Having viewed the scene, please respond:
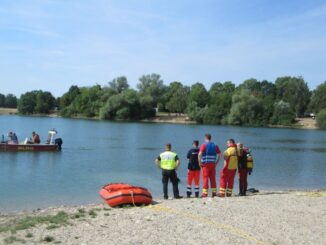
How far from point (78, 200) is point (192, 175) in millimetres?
5038

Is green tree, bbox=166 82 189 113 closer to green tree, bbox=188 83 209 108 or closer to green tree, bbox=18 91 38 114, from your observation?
green tree, bbox=188 83 209 108

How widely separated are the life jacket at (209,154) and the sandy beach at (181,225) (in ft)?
5.33

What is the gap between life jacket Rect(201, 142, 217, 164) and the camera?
570 inches

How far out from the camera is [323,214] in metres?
12.2

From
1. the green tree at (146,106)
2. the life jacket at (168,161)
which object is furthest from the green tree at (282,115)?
the life jacket at (168,161)

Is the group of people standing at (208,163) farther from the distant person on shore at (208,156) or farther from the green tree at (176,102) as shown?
the green tree at (176,102)

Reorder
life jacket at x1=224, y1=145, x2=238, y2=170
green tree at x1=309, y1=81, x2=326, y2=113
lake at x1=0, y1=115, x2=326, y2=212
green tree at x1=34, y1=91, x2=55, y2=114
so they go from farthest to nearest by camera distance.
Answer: green tree at x1=34, y1=91, x2=55, y2=114, green tree at x1=309, y1=81, x2=326, y2=113, lake at x1=0, y1=115, x2=326, y2=212, life jacket at x1=224, y1=145, x2=238, y2=170

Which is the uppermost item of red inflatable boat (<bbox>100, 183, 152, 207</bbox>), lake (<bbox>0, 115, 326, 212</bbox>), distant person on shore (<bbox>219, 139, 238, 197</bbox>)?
distant person on shore (<bbox>219, 139, 238, 197</bbox>)

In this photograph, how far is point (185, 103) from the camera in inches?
5034

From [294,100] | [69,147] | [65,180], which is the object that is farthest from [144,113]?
[65,180]

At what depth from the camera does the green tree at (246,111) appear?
103 metres

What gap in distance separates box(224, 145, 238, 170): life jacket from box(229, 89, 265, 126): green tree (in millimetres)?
89616

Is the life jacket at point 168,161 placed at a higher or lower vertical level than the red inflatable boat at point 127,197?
higher

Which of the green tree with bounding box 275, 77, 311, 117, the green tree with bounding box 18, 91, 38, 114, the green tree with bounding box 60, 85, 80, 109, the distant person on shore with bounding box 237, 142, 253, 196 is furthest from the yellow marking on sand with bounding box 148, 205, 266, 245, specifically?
the green tree with bounding box 18, 91, 38, 114
